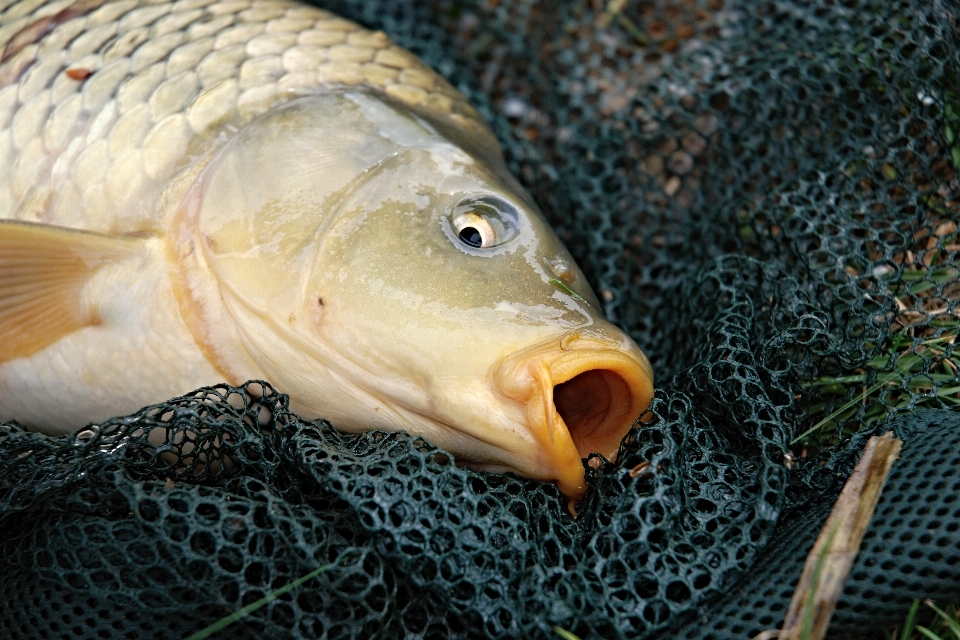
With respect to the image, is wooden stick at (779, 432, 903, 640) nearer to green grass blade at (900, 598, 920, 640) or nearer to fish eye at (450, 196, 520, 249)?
green grass blade at (900, 598, 920, 640)

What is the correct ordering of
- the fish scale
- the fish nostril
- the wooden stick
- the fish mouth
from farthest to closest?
the fish scale, the fish nostril, the fish mouth, the wooden stick

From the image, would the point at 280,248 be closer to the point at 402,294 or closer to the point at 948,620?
the point at 402,294

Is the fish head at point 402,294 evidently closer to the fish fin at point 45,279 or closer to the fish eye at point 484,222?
the fish eye at point 484,222

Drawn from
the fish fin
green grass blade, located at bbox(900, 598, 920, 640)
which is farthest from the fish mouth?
the fish fin

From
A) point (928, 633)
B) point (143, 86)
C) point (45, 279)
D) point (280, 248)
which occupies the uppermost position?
point (143, 86)

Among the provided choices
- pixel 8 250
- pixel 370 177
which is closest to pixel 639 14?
pixel 370 177

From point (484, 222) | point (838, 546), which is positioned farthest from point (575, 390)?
point (838, 546)

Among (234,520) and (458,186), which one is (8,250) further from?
(458,186)

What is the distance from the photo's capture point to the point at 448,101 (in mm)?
1872

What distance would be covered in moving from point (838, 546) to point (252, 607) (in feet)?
2.66

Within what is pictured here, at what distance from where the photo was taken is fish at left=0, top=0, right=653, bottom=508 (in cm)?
138

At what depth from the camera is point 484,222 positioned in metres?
1.49

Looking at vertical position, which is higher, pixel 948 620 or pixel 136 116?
pixel 136 116

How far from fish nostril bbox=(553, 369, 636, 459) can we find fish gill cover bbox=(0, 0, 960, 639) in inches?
2.1
